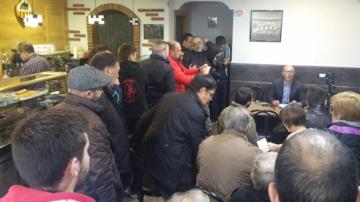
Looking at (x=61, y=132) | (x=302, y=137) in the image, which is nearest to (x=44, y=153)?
(x=61, y=132)

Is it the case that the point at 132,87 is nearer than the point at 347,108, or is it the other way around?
the point at 347,108

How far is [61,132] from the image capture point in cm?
144

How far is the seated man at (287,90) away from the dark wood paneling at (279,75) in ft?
3.84

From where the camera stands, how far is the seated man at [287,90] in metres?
5.83

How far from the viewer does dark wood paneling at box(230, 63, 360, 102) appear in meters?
7.33

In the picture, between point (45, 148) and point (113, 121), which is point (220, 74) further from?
point (45, 148)

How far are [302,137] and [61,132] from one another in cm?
82

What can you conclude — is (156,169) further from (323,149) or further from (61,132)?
(323,149)

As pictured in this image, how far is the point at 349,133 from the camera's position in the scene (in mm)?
2777

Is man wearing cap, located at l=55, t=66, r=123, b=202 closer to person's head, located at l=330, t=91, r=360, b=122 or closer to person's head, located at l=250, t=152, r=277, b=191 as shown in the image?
person's head, located at l=250, t=152, r=277, b=191

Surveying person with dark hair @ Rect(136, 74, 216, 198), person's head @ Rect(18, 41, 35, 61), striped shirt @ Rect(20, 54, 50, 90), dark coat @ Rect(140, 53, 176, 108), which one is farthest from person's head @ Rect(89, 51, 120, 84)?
person's head @ Rect(18, 41, 35, 61)

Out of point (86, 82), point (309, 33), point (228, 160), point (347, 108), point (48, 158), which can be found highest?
point (309, 33)

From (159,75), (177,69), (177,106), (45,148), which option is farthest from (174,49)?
(45,148)

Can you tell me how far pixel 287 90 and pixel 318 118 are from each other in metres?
1.80
